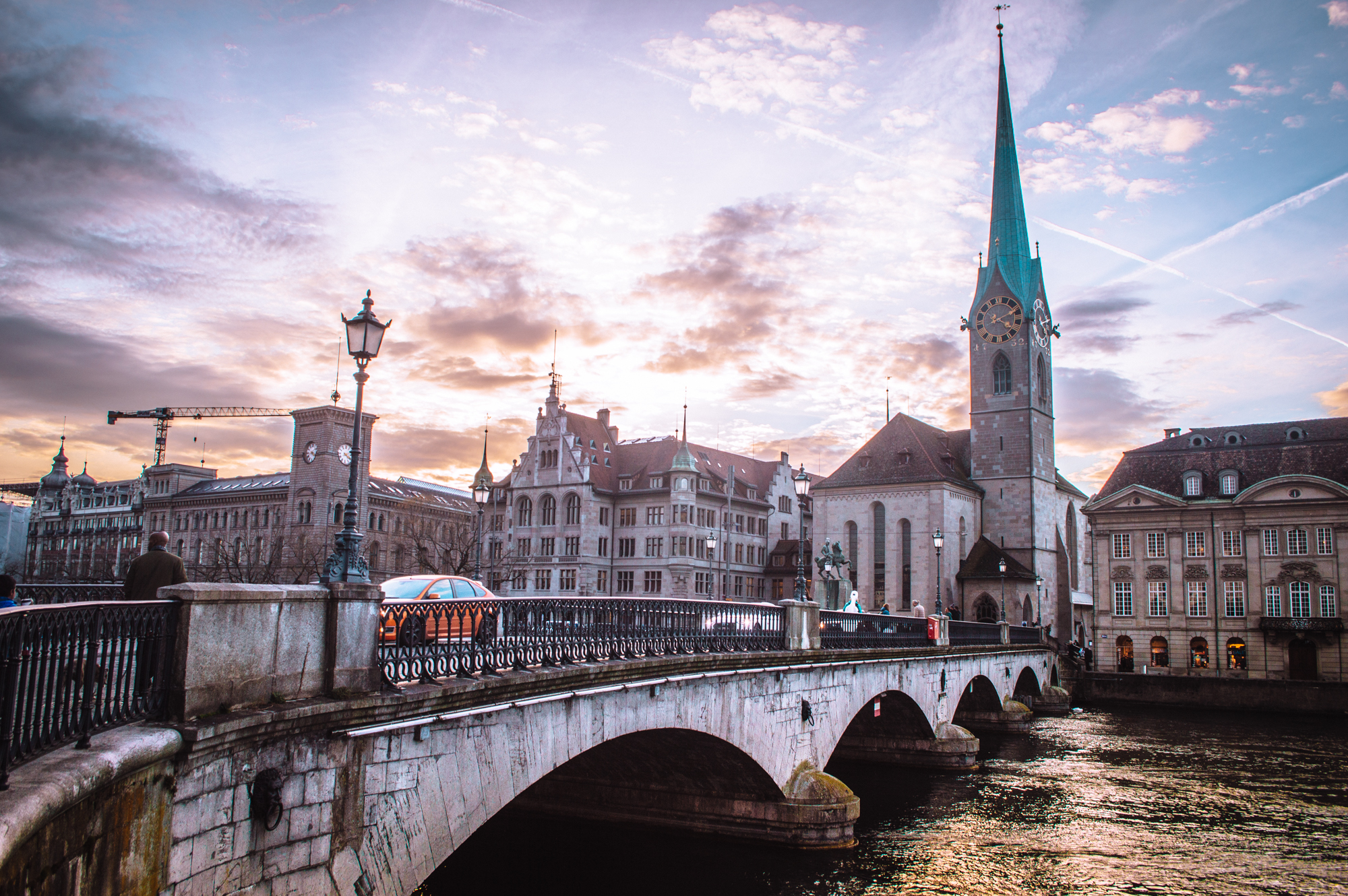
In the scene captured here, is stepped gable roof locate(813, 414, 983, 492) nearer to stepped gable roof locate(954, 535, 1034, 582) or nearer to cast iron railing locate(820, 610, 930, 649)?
stepped gable roof locate(954, 535, 1034, 582)

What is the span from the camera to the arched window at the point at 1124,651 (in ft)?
204

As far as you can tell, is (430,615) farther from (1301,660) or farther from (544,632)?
(1301,660)

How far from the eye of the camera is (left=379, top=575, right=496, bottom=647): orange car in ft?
34.1

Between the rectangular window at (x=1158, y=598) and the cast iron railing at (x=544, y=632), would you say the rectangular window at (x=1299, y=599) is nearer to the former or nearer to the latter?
the rectangular window at (x=1158, y=598)

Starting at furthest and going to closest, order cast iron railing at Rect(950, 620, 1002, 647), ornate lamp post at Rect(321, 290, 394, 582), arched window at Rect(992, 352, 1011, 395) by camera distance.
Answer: arched window at Rect(992, 352, 1011, 395), cast iron railing at Rect(950, 620, 1002, 647), ornate lamp post at Rect(321, 290, 394, 582)

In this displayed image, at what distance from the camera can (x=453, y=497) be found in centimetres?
13088

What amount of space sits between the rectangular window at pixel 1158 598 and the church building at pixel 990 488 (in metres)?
6.56

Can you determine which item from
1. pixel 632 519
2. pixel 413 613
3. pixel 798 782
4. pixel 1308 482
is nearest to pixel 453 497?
pixel 632 519

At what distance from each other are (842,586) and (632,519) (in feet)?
143

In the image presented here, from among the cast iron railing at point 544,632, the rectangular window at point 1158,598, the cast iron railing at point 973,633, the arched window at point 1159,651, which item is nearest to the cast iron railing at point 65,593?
the cast iron railing at point 544,632

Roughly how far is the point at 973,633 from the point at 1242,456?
103ft

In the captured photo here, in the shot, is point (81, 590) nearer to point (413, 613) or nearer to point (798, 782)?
point (413, 613)

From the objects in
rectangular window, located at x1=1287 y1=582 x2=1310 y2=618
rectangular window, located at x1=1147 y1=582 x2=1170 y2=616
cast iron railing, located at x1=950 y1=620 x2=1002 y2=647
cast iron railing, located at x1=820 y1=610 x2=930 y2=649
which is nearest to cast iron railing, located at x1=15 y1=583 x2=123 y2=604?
cast iron railing, located at x1=820 y1=610 x2=930 y2=649

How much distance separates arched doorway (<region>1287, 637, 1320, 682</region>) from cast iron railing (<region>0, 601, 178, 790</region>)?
2459 inches
